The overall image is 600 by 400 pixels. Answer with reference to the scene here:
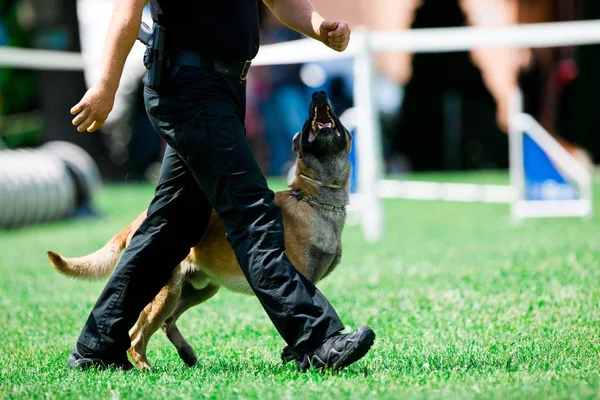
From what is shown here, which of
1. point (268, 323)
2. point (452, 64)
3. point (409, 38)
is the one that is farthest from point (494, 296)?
point (452, 64)

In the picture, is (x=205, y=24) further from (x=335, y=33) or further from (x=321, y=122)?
(x=321, y=122)

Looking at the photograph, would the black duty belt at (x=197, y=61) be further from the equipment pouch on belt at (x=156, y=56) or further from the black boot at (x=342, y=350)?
the black boot at (x=342, y=350)

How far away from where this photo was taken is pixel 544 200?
9.98 m

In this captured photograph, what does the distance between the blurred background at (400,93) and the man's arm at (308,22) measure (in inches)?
547

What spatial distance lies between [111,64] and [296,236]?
1087 mm

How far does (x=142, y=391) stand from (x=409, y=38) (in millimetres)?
6676

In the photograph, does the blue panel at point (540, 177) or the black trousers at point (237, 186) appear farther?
the blue panel at point (540, 177)

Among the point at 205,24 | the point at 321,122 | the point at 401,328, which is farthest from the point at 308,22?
the point at 401,328

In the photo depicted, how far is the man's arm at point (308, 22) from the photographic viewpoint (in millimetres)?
3705

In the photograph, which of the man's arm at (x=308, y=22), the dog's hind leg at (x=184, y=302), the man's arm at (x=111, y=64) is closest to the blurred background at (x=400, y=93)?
the dog's hind leg at (x=184, y=302)

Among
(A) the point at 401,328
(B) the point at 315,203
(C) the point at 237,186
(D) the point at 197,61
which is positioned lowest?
(A) the point at 401,328

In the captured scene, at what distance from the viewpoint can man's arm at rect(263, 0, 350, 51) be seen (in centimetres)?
371

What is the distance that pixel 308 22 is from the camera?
3877 millimetres

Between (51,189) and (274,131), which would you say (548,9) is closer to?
(274,131)
